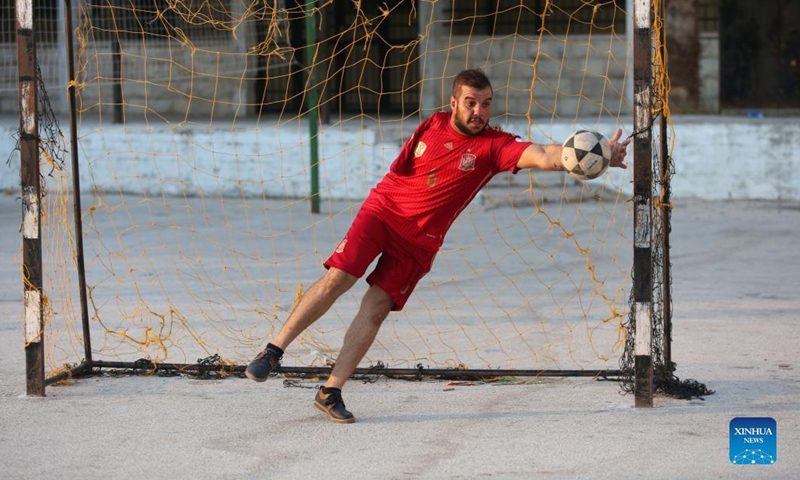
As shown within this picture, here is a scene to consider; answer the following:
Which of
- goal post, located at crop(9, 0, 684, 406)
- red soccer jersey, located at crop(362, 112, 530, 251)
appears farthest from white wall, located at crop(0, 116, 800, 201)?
red soccer jersey, located at crop(362, 112, 530, 251)

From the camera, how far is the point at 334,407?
5680 millimetres

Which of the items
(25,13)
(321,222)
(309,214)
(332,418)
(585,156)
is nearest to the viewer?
(585,156)

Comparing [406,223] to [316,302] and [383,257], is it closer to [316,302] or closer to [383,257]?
[383,257]

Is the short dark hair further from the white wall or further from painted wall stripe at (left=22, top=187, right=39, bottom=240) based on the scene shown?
the white wall

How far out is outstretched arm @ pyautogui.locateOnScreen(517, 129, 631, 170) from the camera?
5.34 metres

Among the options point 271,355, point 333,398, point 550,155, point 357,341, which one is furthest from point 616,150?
point 271,355

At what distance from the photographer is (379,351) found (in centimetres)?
741

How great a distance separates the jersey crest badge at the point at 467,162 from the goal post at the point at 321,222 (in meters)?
0.84

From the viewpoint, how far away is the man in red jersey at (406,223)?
5.66 metres

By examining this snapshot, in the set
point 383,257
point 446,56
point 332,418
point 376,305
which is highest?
point 446,56

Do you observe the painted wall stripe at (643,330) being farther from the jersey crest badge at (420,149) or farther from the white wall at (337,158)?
the white wall at (337,158)

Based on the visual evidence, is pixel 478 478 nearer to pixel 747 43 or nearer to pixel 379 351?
pixel 379 351

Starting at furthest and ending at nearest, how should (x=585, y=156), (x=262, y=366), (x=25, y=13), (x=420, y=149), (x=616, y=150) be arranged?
(x=25, y=13)
(x=420, y=149)
(x=262, y=366)
(x=616, y=150)
(x=585, y=156)

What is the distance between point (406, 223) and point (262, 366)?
1.03 metres
